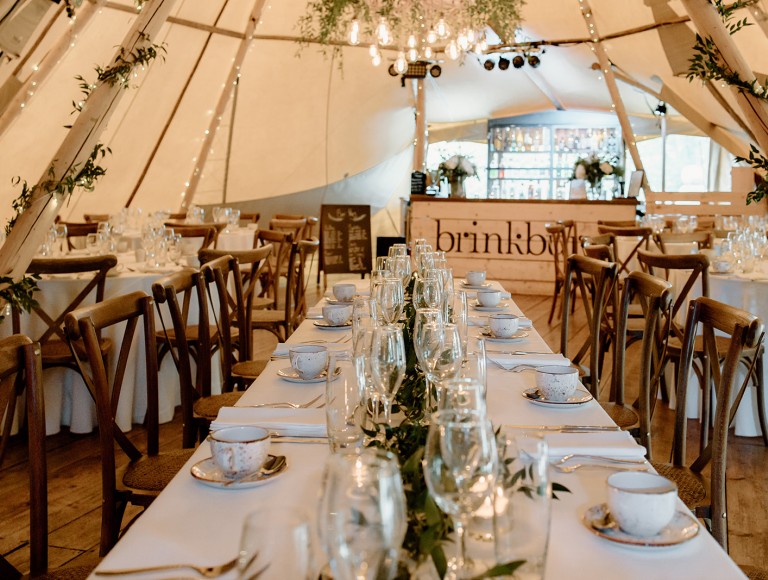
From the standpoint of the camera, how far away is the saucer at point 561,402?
198cm

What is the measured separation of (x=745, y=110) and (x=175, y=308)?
2866mm

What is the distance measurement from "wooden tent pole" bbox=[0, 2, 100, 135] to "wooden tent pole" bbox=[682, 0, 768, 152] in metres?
4.99

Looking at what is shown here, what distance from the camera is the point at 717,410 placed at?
81.7 inches

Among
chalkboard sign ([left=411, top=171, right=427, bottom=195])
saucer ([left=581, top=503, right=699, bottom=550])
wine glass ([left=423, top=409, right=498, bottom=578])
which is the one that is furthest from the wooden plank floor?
chalkboard sign ([left=411, top=171, right=427, bottom=195])

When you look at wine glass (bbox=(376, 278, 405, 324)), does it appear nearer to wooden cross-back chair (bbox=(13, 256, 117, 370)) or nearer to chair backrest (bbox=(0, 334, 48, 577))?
chair backrest (bbox=(0, 334, 48, 577))

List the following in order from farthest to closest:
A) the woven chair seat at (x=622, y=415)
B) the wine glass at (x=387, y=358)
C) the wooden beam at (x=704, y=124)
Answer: the wooden beam at (x=704, y=124) < the woven chair seat at (x=622, y=415) < the wine glass at (x=387, y=358)

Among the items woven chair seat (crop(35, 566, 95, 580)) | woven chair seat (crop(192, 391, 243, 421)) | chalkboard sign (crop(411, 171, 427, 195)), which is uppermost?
chalkboard sign (crop(411, 171, 427, 195))

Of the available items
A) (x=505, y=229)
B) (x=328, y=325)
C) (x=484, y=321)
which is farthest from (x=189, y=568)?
(x=505, y=229)

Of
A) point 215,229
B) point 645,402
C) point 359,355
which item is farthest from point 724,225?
point 359,355

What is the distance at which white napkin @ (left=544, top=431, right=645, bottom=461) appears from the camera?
1.62 metres

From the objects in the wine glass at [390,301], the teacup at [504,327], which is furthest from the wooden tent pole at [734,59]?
the wine glass at [390,301]

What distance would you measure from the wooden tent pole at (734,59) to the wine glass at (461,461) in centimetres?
347

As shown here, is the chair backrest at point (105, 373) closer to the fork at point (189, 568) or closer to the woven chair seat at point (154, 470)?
the woven chair seat at point (154, 470)

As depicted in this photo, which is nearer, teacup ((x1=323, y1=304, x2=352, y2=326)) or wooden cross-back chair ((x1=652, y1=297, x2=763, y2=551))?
wooden cross-back chair ((x1=652, y1=297, x2=763, y2=551))
